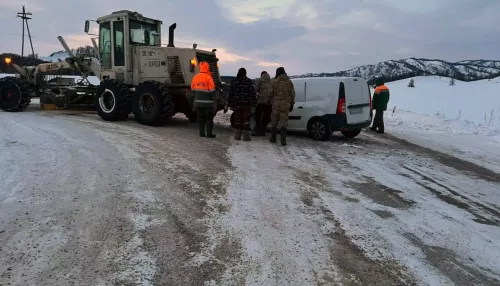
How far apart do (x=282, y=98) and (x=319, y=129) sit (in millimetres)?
1630

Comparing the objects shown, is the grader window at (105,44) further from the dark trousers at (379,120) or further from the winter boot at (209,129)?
the dark trousers at (379,120)

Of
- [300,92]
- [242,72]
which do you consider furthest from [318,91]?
[242,72]

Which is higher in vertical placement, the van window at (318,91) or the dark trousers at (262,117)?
the van window at (318,91)

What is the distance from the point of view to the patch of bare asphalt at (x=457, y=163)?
7271 millimetres

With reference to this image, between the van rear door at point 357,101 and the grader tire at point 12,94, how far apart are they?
36.9ft

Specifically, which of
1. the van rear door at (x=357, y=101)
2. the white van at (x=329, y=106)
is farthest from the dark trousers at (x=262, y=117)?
the van rear door at (x=357, y=101)

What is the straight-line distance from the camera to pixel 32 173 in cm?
553

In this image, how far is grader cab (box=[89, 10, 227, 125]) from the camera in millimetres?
10711

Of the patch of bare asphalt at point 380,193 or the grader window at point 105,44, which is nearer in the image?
the patch of bare asphalt at point 380,193

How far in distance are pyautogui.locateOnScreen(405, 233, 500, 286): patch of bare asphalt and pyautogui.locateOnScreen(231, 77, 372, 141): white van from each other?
608 cm

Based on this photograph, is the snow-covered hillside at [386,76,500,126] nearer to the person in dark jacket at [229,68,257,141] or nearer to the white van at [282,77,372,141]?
the white van at [282,77,372,141]

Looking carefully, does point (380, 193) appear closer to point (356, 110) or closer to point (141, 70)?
point (356, 110)

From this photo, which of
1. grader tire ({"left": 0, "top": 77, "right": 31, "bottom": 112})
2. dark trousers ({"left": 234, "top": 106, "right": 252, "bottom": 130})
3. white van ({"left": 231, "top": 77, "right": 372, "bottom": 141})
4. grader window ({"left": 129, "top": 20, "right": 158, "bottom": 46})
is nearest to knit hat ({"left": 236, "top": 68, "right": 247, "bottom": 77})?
dark trousers ({"left": 234, "top": 106, "right": 252, "bottom": 130})

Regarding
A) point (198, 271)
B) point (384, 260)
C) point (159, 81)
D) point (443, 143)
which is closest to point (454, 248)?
point (384, 260)
